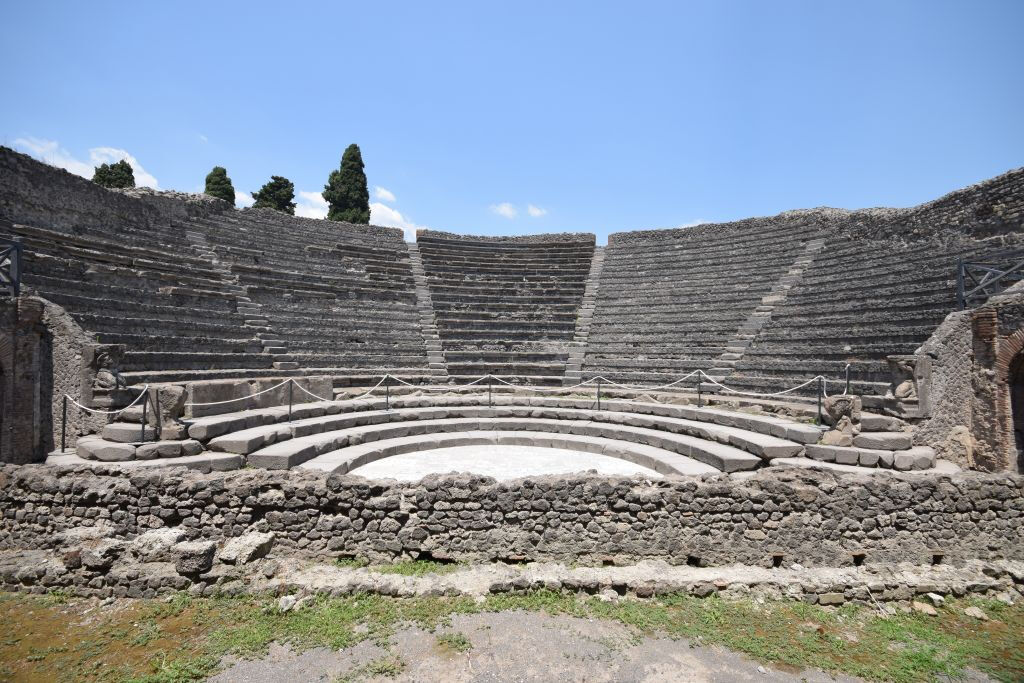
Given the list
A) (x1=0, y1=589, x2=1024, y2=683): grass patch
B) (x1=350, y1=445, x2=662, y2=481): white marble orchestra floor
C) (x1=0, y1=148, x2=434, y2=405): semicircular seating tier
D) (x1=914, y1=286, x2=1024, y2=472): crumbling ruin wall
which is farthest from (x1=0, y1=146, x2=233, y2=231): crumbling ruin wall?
(x1=914, y1=286, x2=1024, y2=472): crumbling ruin wall

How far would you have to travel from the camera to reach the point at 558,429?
34.6 ft

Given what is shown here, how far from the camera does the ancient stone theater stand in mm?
5566

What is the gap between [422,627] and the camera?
177 inches

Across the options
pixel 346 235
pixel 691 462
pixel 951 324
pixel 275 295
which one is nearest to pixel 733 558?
pixel 691 462

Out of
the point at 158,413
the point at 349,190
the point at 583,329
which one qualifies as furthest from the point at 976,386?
the point at 349,190

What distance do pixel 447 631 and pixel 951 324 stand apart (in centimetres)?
922

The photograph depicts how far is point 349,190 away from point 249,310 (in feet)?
70.4

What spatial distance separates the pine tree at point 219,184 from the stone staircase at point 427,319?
717 inches

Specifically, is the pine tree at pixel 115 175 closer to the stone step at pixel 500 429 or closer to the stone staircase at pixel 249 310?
the stone staircase at pixel 249 310

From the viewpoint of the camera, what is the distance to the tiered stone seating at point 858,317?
31.5 feet

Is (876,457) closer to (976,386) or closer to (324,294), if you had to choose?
(976,386)

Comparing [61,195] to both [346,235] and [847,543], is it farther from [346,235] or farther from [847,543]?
[847,543]

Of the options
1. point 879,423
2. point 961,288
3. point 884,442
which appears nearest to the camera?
point 884,442

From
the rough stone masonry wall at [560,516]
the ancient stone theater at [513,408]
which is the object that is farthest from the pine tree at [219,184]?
the rough stone masonry wall at [560,516]
